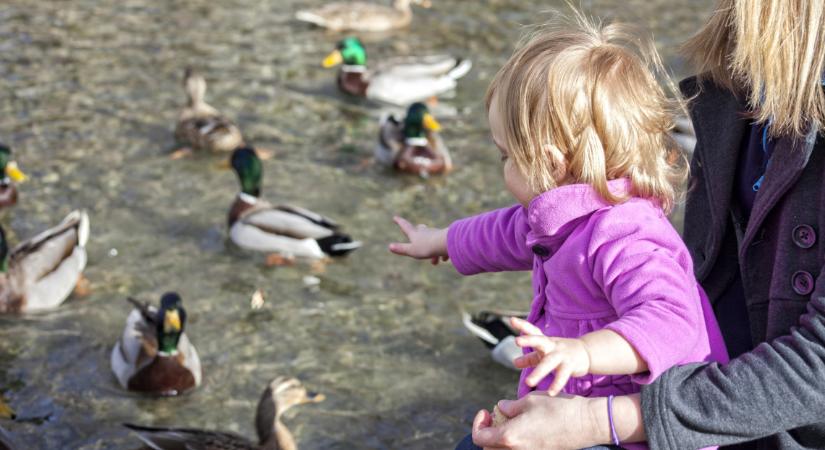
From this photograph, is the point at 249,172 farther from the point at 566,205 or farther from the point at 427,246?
the point at 566,205

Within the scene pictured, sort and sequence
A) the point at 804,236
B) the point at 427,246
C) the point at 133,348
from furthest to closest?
the point at 133,348, the point at 427,246, the point at 804,236

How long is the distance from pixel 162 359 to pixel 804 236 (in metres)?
3.70

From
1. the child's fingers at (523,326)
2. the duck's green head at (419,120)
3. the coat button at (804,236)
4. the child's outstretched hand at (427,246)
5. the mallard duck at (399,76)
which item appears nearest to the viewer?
the child's fingers at (523,326)

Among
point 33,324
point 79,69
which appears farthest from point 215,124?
point 33,324

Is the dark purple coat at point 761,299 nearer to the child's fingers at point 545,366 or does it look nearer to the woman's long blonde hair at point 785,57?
the woman's long blonde hair at point 785,57

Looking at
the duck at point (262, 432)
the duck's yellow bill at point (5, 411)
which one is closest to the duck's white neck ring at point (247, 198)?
the duck at point (262, 432)

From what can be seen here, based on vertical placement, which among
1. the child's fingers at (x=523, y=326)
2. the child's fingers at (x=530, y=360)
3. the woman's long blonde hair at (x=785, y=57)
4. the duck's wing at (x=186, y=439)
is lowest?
the duck's wing at (x=186, y=439)

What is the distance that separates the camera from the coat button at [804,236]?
236 cm

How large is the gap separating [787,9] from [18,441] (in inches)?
152

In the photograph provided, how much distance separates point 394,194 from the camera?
8164 millimetres

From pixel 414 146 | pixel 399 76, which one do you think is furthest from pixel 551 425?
pixel 399 76

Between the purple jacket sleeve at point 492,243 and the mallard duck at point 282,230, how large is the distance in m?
4.10

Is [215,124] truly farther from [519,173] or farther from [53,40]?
[519,173]

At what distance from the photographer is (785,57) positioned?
7.63 feet
